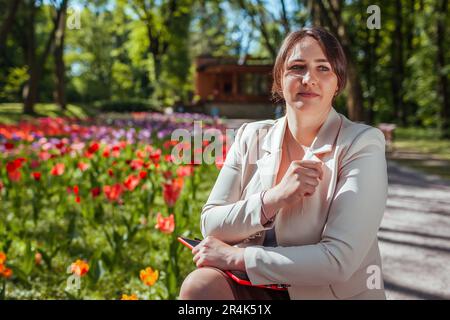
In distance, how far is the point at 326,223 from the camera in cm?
163

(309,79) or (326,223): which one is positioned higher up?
(309,79)

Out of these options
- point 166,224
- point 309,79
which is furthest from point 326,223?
point 166,224

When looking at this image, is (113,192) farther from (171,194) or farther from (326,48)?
(326,48)

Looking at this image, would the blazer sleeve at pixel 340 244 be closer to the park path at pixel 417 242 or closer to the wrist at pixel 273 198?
the wrist at pixel 273 198

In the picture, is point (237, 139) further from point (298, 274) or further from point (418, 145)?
point (418, 145)

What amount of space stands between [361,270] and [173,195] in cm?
237

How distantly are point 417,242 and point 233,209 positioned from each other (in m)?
3.67

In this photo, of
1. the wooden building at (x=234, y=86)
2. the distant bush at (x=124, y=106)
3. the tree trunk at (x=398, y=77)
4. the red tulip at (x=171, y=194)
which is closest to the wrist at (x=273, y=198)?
the red tulip at (x=171, y=194)

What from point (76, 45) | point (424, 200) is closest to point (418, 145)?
point (424, 200)

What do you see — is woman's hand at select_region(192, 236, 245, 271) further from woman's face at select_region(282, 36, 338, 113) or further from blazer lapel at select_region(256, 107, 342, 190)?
woman's face at select_region(282, 36, 338, 113)

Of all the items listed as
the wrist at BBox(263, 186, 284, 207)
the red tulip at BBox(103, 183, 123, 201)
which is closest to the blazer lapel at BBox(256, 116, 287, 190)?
the wrist at BBox(263, 186, 284, 207)

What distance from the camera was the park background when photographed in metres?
3.82

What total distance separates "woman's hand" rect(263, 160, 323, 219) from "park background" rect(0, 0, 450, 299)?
57cm
